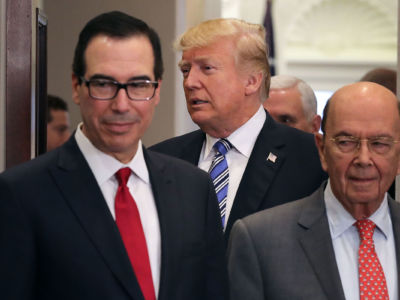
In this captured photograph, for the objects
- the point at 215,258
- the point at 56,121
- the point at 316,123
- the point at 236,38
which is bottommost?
the point at 56,121

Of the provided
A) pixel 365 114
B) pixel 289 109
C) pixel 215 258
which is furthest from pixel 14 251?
pixel 289 109

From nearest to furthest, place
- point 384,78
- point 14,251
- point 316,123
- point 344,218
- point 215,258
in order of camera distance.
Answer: point 14,251 → point 215,258 → point 344,218 → point 316,123 → point 384,78

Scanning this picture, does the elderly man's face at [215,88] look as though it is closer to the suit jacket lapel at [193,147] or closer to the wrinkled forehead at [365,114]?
the suit jacket lapel at [193,147]

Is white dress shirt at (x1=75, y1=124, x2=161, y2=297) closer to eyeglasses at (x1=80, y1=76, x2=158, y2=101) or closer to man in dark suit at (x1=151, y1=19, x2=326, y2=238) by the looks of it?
eyeglasses at (x1=80, y1=76, x2=158, y2=101)

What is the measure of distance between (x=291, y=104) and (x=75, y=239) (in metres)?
2.98

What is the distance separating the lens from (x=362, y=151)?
8.87ft

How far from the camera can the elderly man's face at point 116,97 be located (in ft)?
7.35

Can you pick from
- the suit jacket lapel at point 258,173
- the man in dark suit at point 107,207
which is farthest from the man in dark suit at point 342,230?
the suit jacket lapel at point 258,173

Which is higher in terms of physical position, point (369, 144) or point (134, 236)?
point (369, 144)

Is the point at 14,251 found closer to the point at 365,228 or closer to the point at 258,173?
the point at 365,228

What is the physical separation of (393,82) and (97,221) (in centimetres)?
332

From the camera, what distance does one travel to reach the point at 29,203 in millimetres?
2170

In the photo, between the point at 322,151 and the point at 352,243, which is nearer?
the point at 352,243

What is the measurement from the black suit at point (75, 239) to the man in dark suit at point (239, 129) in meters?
1.03
